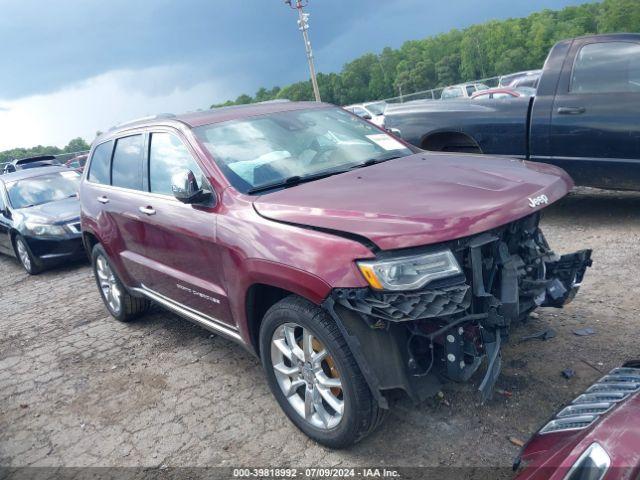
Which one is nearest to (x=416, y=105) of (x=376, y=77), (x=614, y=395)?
(x=614, y=395)

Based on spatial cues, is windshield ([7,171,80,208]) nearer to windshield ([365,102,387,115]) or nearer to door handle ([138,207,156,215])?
door handle ([138,207,156,215])

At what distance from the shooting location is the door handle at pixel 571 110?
5.49 metres

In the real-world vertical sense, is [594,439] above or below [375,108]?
above

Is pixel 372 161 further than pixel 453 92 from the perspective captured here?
No

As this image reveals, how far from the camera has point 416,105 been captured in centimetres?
684

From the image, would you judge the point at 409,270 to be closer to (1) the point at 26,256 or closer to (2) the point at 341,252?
(2) the point at 341,252

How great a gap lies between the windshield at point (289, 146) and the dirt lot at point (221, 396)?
4.77 feet

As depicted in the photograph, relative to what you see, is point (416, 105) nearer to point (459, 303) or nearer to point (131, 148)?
point (131, 148)

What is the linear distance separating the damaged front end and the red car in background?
1.66 feet

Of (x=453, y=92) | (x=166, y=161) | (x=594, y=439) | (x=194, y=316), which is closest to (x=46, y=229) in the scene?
(x=166, y=161)

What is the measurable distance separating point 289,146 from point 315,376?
4.95ft

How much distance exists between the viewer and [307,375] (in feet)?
9.22

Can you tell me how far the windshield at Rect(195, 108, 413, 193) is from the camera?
10.6 feet

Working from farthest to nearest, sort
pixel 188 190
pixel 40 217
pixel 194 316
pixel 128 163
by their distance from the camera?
pixel 40 217 < pixel 128 163 < pixel 194 316 < pixel 188 190
